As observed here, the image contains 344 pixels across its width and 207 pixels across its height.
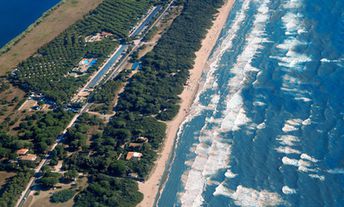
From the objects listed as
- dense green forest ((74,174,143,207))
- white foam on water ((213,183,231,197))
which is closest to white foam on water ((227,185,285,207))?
white foam on water ((213,183,231,197))

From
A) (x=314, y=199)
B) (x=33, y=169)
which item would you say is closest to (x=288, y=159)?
(x=314, y=199)

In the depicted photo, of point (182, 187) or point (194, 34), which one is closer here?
point (182, 187)

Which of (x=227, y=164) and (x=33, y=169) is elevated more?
(x=33, y=169)

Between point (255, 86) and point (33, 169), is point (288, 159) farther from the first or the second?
point (33, 169)

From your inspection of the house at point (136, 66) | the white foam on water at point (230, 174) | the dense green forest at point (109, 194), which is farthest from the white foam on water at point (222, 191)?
the house at point (136, 66)

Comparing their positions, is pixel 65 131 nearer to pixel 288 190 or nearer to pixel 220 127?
pixel 220 127

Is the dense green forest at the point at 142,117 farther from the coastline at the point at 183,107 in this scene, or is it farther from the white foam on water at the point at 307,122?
the white foam on water at the point at 307,122
